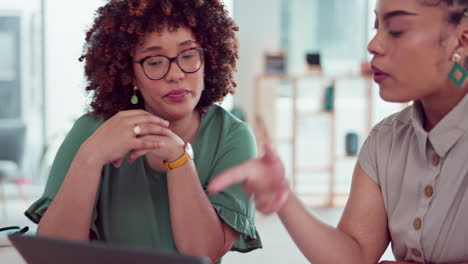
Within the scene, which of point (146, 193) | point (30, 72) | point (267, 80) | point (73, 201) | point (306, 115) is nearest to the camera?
point (73, 201)

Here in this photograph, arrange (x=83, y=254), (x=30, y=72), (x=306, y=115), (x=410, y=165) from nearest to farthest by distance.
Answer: (x=83, y=254), (x=410, y=165), (x=306, y=115), (x=30, y=72)

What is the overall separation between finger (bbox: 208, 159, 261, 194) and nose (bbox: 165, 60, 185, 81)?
472mm

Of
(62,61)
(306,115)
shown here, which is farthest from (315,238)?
(62,61)

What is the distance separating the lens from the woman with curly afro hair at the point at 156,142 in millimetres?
1411

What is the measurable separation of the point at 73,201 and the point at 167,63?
0.38 m

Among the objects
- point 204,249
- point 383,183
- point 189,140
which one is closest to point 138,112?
point 189,140

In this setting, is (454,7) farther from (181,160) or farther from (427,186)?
(181,160)

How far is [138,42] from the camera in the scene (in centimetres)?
149

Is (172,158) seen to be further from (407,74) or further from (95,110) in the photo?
(407,74)

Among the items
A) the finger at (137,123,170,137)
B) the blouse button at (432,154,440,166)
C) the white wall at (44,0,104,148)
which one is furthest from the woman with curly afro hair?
the white wall at (44,0,104,148)

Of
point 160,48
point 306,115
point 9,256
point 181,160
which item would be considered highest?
point 160,48

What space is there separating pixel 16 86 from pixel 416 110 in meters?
5.70

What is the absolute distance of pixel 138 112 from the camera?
1412 mm

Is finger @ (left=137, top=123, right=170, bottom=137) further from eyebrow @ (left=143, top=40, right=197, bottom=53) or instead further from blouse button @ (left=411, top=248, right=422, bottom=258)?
blouse button @ (left=411, top=248, right=422, bottom=258)
